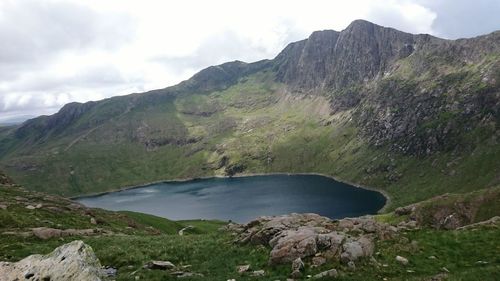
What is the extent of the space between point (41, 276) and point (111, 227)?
145 feet

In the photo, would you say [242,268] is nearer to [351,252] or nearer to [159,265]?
[159,265]

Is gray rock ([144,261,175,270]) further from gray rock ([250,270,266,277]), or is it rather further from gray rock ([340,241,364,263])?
gray rock ([340,241,364,263])

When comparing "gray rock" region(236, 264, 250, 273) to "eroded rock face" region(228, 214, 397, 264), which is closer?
"gray rock" region(236, 264, 250, 273)

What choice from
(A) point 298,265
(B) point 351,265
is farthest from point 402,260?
(A) point 298,265

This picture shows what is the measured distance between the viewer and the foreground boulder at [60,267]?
21.0 meters

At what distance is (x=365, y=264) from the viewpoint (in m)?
33.1

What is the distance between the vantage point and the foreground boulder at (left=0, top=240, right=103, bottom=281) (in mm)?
20956

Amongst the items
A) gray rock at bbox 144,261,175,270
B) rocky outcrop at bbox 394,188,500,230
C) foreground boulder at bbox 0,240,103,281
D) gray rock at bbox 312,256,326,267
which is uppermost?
foreground boulder at bbox 0,240,103,281

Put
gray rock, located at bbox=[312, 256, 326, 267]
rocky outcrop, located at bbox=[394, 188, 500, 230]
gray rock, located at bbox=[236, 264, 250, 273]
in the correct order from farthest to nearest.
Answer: rocky outcrop, located at bbox=[394, 188, 500, 230], gray rock, located at bbox=[236, 264, 250, 273], gray rock, located at bbox=[312, 256, 326, 267]

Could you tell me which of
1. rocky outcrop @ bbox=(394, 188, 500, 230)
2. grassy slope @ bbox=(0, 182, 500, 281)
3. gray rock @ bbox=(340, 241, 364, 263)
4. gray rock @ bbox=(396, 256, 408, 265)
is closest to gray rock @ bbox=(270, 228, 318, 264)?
grassy slope @ bbox=(0, 182, 500, 281)

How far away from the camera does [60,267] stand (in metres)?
21.6

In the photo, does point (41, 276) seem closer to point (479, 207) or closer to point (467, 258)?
point (467, 258)

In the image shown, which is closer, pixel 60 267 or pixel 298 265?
pixel 60 267

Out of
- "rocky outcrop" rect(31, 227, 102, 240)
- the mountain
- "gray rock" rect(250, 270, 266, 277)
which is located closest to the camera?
the mountain
